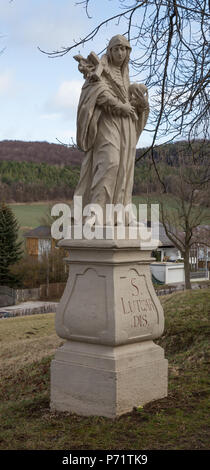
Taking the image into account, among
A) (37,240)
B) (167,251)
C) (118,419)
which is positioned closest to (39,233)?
(37,240)

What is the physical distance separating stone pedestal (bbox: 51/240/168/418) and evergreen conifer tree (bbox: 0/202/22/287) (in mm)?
40664

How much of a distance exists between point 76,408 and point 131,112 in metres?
3.19

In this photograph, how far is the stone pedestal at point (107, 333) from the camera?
18.9ft

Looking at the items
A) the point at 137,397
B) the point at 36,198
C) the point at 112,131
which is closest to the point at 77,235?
the point at 112,131

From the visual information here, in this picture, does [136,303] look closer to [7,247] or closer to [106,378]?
[106,378]

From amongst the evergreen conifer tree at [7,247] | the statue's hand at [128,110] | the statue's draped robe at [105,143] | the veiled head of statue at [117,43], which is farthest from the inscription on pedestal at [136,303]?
the evergreen conifer tree at [7,247]

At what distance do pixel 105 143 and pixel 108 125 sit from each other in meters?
0.21

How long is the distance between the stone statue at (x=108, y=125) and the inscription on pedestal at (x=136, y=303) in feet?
2.80

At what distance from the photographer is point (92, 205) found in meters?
6.18

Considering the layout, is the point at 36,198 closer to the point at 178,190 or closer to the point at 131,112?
the point at 178,190

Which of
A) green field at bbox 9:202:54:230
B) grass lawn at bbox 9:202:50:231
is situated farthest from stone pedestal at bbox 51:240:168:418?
green field at bbox 9:202:54:230

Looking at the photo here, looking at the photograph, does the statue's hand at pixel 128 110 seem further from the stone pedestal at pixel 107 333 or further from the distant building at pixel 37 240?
the distant building at pixel 37 240

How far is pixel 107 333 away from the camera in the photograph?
5.77 m

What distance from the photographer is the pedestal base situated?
5.72m
